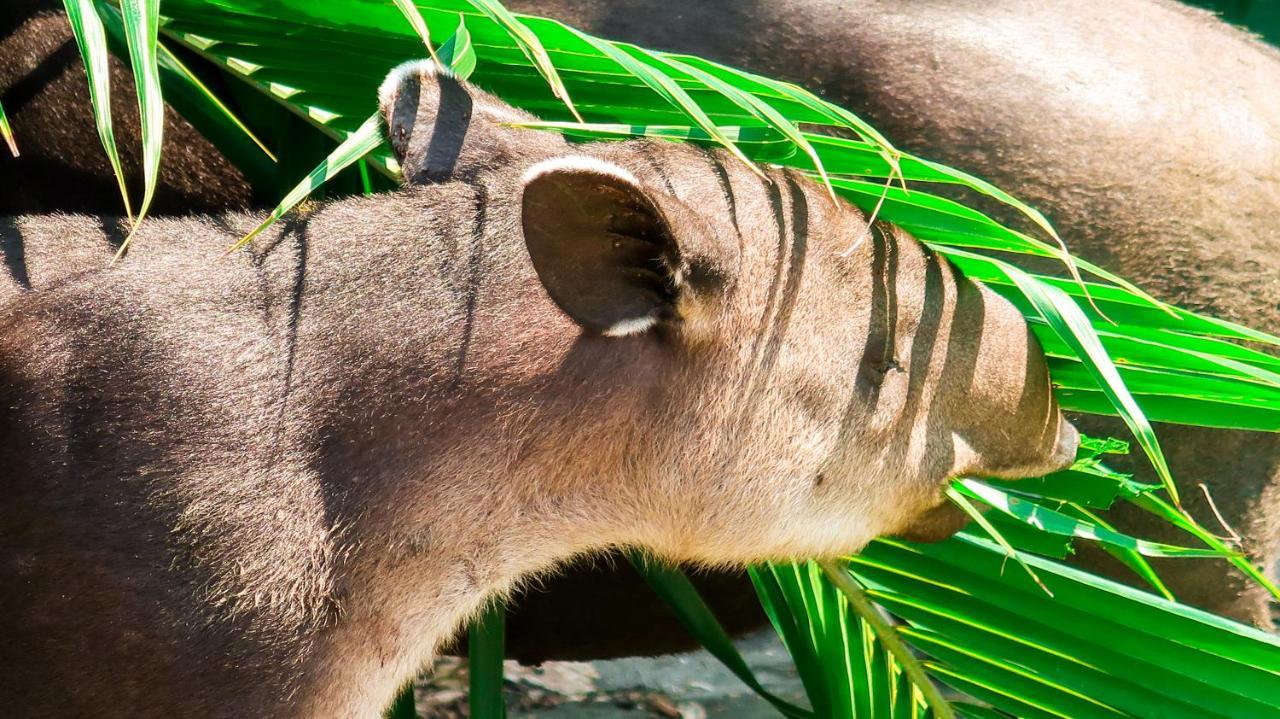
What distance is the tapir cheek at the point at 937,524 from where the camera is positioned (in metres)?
2.87

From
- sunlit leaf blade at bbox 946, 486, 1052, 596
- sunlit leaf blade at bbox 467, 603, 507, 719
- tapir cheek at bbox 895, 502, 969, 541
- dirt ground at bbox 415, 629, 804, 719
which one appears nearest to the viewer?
sunlit leaf blade at bbox 946, 486, 1052, 596

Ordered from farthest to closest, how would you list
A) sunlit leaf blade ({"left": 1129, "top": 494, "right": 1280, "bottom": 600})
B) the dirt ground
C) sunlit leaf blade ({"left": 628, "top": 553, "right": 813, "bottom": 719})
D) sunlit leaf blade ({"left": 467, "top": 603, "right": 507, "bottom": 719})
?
1. the dirt ground
2. sunlit leaf blade ({"left": 628, "top": 553, "right": 813, "bottom": 719})
3. sunlit leaf blade ({"left": 467, "top": 603, "right": 507, "bottom": 719})
4. sunlit leaf blade ({"left": 1129, "top": 494, "right": 1280, "bottom": 600})

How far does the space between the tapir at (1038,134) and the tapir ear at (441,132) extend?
45.7 inches

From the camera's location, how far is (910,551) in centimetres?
315

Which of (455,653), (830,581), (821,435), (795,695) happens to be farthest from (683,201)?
(795,695)

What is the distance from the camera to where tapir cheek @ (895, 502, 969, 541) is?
287 cm

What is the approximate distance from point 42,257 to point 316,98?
86cm

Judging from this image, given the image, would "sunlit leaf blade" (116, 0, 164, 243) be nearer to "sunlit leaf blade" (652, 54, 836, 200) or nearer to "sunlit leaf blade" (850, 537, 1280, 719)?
"sunlit leaf blade" (652, 54, 836, 200)

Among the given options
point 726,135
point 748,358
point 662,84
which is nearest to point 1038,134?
point 726,135

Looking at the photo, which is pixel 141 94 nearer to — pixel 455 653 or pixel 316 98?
pixel 316 98

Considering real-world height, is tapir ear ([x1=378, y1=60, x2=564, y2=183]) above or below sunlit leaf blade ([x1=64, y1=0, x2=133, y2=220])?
below

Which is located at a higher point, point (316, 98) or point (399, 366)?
point (316, 98)

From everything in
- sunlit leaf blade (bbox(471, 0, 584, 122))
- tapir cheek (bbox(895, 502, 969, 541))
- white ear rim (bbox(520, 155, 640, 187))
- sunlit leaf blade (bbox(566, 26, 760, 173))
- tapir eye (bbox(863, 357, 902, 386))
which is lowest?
tapir cheek (bbox(895, 502, 969, 541))

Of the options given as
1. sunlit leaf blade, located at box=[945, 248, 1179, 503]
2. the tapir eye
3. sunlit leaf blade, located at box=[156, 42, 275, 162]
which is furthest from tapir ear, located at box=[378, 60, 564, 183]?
sunlit leaf blade, located at box=[945, 248, 1179, 503]
